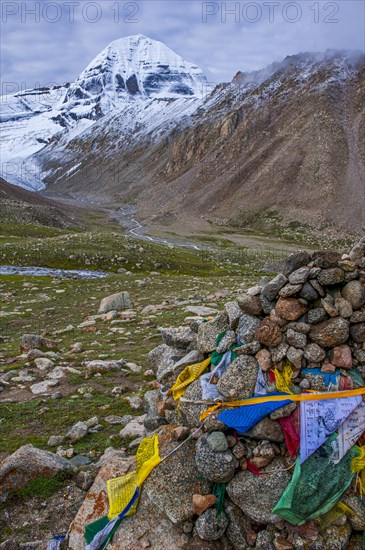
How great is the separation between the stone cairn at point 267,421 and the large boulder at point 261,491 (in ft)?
0.05

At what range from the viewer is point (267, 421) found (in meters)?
7.61

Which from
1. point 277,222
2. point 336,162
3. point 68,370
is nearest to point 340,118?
point 336,162

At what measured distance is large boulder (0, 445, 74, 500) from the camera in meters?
8.82

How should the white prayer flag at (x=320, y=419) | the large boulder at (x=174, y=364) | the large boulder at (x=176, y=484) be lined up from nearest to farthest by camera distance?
the white prayer flag at (x=320, y=419)
the large boulder at (x=176, y=484)
the large boulder at (x=174, y=364)

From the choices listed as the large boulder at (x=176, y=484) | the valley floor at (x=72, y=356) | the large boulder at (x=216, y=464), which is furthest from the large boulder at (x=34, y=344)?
the large boulder at (x=216, y=464)

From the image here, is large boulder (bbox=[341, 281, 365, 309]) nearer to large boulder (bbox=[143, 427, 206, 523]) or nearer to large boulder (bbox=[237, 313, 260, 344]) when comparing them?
large boulder (bbox=[237, 313, 260, 344])

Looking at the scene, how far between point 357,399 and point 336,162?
158197 mm

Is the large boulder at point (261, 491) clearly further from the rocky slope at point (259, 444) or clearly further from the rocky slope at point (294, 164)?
the rocky slope at point (294, 164)

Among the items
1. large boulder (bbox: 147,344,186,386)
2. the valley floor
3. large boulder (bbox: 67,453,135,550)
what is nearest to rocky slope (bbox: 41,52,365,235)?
the valley floor

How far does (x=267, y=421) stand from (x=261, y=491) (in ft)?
3.75

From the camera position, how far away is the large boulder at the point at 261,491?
7.21 metres

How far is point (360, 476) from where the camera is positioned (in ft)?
24.4

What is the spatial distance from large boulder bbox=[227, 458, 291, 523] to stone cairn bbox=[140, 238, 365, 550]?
2 cm

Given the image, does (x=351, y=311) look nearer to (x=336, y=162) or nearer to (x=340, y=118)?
(x=336, y=162)
